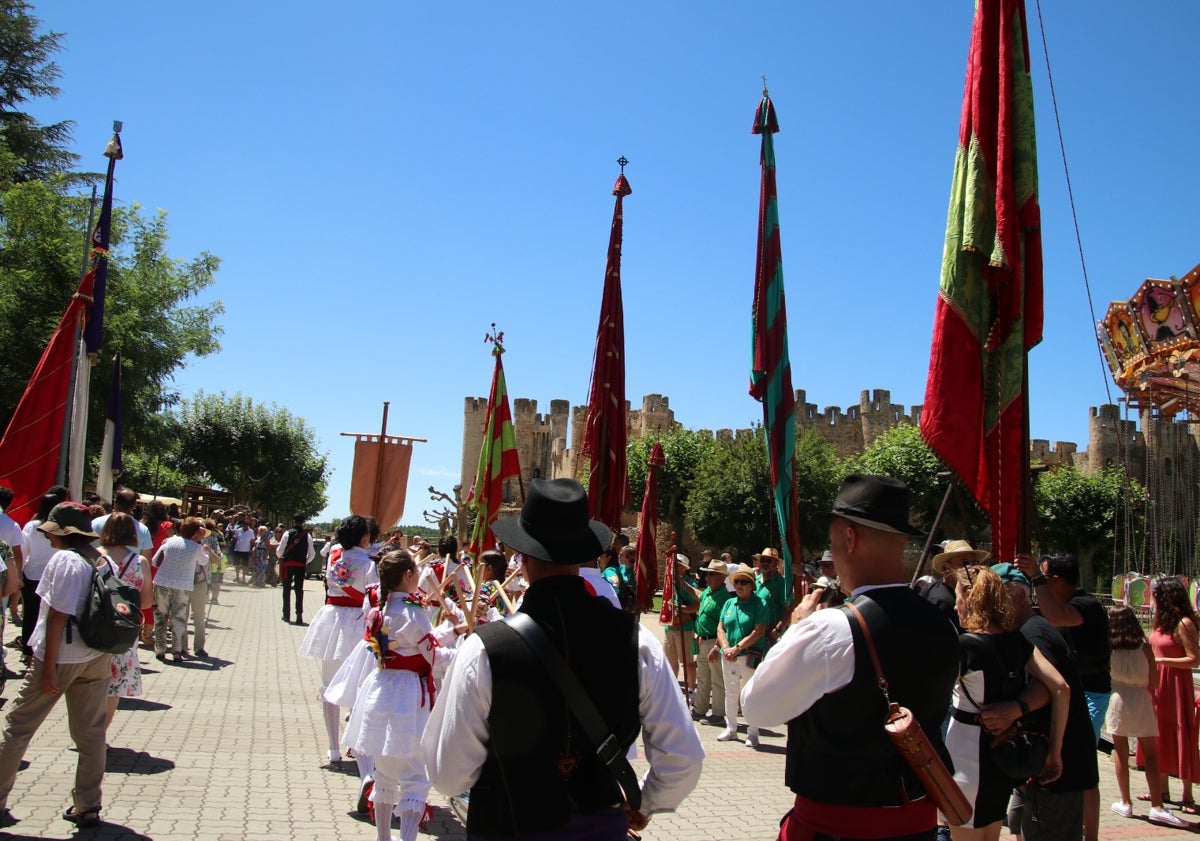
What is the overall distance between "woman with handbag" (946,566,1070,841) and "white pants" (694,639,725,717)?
20.3 feet

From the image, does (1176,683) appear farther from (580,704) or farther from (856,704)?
(580,704)

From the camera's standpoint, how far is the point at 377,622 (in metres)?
5.73

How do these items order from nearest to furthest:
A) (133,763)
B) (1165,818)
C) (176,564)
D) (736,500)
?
(1165,818) < (133,763) < (176,564) < (736,500)

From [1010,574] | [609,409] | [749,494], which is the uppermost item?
[749,494]

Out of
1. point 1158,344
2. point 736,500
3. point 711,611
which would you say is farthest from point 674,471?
point 711,611

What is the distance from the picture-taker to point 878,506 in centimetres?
341

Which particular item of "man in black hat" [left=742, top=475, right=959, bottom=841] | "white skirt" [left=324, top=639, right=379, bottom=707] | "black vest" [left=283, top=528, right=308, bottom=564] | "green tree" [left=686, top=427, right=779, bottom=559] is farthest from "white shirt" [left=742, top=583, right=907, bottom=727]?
"green tree" [left=686, top=427, right=779, bottom=559]

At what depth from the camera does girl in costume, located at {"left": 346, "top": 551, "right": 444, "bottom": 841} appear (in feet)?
17.8

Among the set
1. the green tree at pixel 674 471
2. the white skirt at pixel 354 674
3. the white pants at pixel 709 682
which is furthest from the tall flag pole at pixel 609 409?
the green tree at pixel 674 471

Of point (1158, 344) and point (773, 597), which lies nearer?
point (773, 597)

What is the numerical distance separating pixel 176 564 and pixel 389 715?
25.8 ft

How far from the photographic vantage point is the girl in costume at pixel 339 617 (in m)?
7.47

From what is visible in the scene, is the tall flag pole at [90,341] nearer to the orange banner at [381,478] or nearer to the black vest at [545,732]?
the orange banner at [381,478]

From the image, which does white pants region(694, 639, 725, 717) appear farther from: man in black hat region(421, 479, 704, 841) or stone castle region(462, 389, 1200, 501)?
stone castle region(462, 389, 1200, 501)
